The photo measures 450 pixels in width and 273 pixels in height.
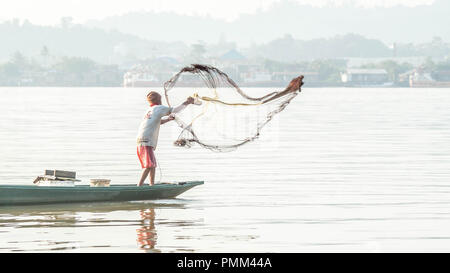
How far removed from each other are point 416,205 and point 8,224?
7.67 m

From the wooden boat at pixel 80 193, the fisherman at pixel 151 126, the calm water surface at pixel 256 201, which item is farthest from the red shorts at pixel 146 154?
the calm water surface at pixel 256 201

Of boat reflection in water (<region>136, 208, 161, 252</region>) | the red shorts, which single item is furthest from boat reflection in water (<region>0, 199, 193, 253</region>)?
the red shorts

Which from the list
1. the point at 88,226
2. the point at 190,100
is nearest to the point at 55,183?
the point at 88,226

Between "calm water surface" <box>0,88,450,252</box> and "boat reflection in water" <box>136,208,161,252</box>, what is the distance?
0.02m

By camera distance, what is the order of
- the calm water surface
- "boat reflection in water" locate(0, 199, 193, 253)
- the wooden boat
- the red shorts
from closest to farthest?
"boat reflection in water" locate(0, 199, 193, 253)
the calm water surface
the wooden boat
the red shorts

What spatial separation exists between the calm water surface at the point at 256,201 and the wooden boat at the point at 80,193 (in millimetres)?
140

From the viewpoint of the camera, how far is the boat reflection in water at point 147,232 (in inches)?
603

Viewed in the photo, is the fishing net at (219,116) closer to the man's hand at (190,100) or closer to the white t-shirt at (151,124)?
the man's hand at (190,100)

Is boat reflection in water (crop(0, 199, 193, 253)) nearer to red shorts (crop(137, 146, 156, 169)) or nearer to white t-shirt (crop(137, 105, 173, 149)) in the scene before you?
red shorts (crop(137, 146, 156, 169))

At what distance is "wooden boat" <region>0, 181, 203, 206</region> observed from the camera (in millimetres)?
18844
